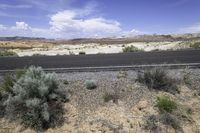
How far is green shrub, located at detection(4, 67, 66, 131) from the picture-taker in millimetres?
11836

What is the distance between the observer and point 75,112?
487 inches

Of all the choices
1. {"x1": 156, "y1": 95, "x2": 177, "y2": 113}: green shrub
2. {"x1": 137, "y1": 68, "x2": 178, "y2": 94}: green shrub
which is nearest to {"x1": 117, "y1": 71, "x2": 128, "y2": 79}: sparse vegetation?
{"x1": 137, "y1": 68, "x2": 178, "y2": 94}: green shrub

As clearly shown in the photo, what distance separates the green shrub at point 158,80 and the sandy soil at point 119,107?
1.08 ft

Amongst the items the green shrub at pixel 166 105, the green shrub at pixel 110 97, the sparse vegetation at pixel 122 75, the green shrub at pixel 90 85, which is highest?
the sparse vegetation at pixel 122 75

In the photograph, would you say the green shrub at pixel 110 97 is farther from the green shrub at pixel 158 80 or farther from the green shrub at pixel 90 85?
the green shrub at pixel 158 80

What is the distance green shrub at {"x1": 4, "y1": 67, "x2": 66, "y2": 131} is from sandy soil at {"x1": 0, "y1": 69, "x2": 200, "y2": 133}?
1.15 feet

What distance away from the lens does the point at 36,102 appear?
1205 centimetres

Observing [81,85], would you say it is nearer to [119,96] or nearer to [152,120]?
[119,96]

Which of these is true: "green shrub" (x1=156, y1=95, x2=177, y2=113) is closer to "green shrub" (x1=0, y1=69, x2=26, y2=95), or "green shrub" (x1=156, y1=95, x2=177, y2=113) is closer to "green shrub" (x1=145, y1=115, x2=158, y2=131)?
"green shrub" (x1=145, y1=115, x2=158, y2=131)

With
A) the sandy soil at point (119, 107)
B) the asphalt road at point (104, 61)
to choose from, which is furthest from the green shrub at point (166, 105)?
the asphalt road at point (104, 61)

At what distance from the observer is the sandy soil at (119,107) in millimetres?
11461

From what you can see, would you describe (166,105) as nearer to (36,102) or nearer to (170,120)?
(170,120)

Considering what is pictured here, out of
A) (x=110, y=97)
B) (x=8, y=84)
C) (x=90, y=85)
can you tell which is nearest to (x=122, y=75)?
(x=90, y=85)

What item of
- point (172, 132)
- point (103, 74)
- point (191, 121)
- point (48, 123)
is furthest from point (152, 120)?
point (103, 74)
